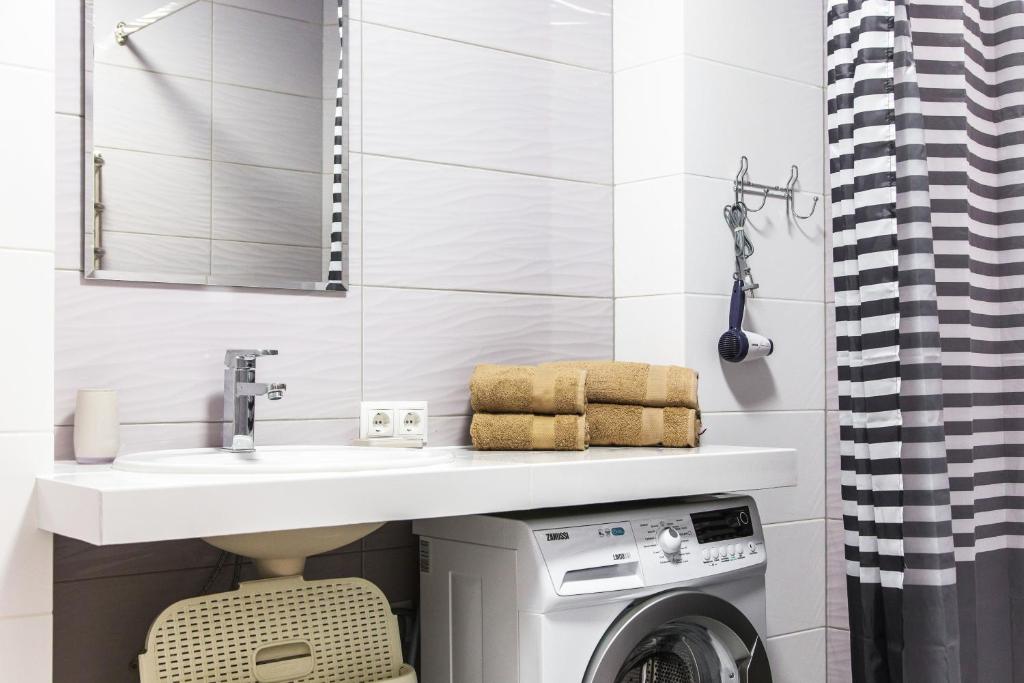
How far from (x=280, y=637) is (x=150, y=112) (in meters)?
1.01

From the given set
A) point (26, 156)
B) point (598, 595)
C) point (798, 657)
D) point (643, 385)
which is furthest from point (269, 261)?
point (798, 657)

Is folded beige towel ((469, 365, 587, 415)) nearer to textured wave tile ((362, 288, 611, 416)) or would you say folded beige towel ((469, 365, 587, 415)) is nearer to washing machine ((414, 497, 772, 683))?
textured wave tile ((362, 288, 611, 416))

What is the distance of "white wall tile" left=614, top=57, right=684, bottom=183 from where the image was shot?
2.46m

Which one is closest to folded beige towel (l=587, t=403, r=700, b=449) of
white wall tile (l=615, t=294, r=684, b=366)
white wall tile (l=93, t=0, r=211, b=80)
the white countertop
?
the white countertop

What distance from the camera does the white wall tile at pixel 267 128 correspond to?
6.70ft

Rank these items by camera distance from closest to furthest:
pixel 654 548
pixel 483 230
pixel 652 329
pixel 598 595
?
pixel 598 595
pixel 654 548
pixel 483 230
pixel 652 329

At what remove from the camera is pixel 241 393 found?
6.17 ft

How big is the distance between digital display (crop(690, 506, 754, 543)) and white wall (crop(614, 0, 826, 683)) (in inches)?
14.2

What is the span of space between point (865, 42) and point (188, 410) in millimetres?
1620

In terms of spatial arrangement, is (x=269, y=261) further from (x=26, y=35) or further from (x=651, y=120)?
(x=651, y=120)

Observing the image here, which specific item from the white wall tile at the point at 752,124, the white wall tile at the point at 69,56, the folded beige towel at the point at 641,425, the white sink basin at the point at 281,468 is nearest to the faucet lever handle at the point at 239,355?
the white sink basin at the point at 281,468

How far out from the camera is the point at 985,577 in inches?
89.1

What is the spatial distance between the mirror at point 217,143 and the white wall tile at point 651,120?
78 centimetres

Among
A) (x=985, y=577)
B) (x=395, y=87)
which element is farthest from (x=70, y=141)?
(x=985, y=577)
